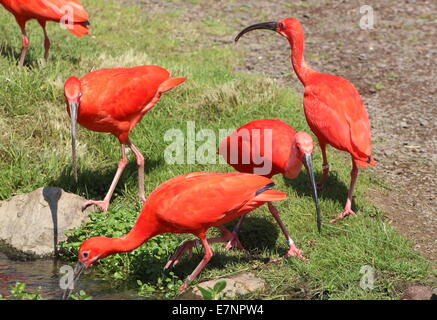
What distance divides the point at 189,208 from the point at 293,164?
3.69 ft

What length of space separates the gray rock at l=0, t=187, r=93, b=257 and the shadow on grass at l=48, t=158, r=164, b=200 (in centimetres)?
49

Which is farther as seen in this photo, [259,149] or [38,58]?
[38,58]

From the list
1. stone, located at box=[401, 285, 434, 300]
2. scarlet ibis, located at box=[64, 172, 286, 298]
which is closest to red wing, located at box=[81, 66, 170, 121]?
scarlet ibis, located at box=[64, 172, 286, 298]

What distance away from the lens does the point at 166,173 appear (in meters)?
7.43

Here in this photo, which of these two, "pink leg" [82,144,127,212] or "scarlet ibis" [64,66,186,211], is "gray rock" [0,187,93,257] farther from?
"scarlet ibis" [64,66,186,211]

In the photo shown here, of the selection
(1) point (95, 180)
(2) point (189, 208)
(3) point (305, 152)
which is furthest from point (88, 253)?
(1) point (95, 180)

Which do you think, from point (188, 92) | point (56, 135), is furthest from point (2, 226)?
point (188, 92)

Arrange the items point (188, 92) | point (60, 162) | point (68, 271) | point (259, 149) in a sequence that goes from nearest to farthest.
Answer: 1. point (68, 271)
2. point (259, 149)
3. point (60, 162)
4. point (188, 92)

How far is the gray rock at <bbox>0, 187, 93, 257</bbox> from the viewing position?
253 inches

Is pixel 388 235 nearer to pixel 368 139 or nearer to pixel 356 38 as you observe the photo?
pixel 368 139

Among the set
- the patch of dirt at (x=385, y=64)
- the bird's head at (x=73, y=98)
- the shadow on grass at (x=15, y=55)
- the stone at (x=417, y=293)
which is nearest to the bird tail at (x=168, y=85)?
the bird's head at (x=73, y=98)

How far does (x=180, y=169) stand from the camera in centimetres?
743

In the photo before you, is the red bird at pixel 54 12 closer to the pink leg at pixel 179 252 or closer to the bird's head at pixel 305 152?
the pink leg at pixel 179 252

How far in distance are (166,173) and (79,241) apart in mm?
1496
